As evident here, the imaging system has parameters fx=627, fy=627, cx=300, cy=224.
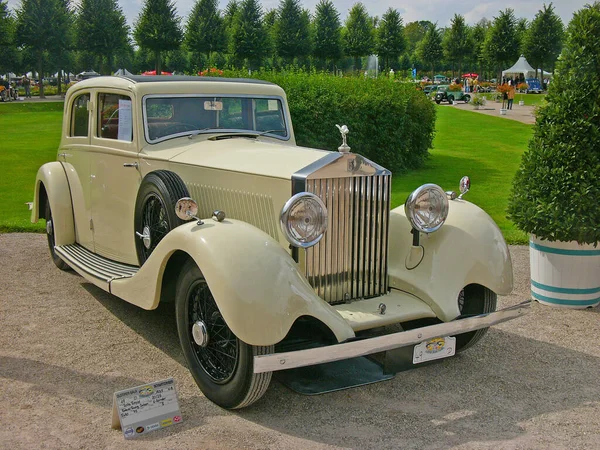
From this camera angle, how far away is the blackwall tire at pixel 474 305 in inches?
185

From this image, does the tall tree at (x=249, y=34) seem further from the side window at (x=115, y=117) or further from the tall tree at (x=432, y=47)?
the side window at (x=115, y=117)

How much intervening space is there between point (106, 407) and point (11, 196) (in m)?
8.85

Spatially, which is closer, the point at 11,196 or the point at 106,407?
the point at 106,407

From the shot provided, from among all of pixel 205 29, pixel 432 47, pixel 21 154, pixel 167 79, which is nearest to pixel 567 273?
pixel 167 79

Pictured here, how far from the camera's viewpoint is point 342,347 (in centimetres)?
357

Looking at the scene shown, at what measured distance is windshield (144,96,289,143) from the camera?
546cm

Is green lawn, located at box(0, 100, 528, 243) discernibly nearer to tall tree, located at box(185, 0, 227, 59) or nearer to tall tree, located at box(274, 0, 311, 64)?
tall tree, located at box(185, 0, 227, 59)

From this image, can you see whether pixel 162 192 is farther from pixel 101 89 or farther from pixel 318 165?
pixel 101 89

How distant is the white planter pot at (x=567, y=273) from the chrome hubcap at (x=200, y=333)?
360 centimetres

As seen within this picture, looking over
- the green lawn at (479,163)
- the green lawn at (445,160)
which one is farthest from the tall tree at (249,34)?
the green lawn at (479,163)

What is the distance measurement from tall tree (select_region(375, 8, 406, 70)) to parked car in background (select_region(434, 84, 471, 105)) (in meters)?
13.8

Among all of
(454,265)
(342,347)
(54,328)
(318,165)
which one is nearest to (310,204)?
(318,165)

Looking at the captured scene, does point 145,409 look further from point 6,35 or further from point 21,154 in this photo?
point 6,35

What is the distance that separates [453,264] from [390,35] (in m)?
53.3
